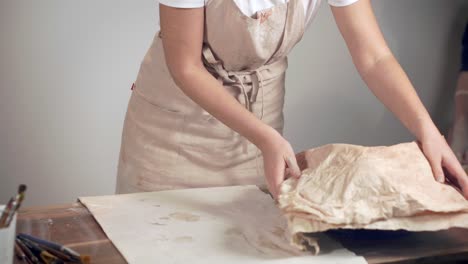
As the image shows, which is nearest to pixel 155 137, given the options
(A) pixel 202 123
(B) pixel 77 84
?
(A) pixel 202 123

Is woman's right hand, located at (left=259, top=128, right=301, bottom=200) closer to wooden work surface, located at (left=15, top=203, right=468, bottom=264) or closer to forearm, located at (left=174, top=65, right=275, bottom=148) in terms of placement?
forearm, located at (left=174, top=65, right=275, bottom=148)

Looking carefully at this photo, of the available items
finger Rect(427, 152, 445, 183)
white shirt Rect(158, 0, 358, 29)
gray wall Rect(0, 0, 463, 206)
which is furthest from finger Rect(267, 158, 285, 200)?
gray wall Rect(0, 0, 463, 206)

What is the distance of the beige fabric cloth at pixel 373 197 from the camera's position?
1.02 m

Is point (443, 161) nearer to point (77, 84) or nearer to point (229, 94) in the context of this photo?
point (229, 94)

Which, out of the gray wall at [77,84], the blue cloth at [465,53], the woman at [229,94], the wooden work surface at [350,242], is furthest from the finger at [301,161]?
the blue cloth at [465,53]

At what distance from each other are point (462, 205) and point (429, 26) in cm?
194

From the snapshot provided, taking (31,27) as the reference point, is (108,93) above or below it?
below

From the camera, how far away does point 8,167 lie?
2.25m

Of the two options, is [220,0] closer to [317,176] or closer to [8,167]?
[317,176]

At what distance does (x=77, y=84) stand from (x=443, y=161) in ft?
4.79

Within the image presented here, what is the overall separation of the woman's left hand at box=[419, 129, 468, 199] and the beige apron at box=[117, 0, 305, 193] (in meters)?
0.42

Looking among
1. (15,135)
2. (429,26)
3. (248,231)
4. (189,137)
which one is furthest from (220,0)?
(429,26)

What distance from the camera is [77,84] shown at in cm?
226

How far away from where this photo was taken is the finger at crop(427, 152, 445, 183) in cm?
113
